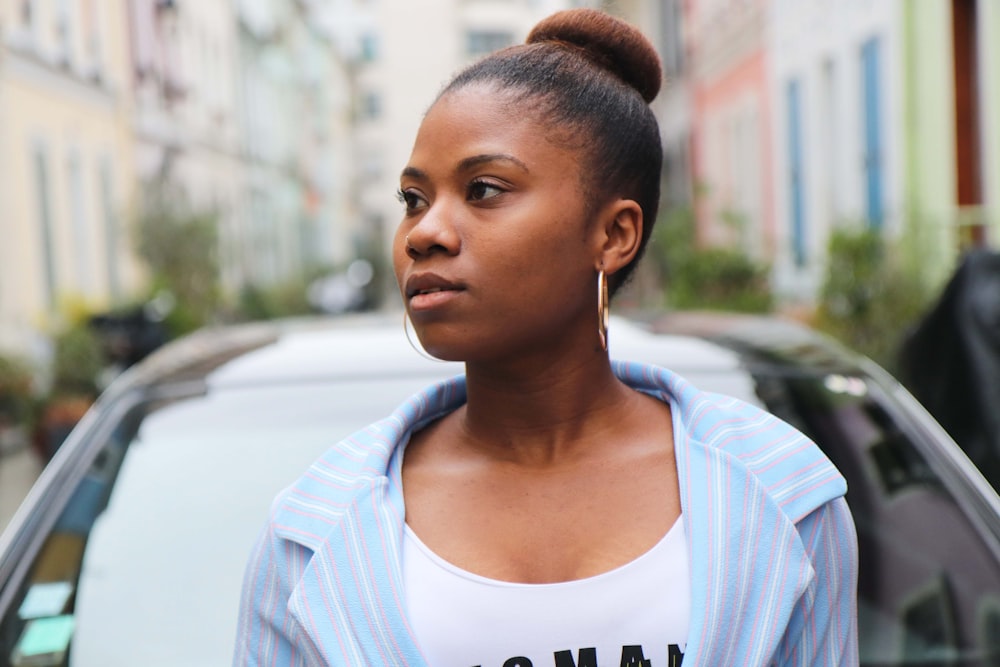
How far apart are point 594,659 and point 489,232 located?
481mm

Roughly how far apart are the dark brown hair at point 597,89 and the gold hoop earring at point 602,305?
77 mm

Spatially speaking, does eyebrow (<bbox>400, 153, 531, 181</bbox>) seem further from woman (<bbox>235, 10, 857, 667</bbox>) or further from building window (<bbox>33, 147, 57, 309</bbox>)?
building window (<bbox>33, 147, 57, 309</bbox>)

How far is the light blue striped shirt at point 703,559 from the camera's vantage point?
5.09ft

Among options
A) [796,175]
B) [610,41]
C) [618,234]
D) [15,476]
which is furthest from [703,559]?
[796,175]

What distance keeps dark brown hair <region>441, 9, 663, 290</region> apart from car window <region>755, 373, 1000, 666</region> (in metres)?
1.19

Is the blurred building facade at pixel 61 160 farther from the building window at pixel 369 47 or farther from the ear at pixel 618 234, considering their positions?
the building window at pixel 369 47

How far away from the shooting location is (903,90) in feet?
39.9

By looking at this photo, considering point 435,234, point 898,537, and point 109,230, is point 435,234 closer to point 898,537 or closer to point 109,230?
point 898,537

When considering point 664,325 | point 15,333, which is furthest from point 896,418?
point 15,333

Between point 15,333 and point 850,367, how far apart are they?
46.0 ft

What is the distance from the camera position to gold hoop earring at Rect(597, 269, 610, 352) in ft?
5.64

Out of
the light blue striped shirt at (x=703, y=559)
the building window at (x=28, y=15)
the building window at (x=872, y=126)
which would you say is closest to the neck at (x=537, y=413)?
the light blue striped shirt at (x=703, y=559)

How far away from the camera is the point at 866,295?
8.96 meters

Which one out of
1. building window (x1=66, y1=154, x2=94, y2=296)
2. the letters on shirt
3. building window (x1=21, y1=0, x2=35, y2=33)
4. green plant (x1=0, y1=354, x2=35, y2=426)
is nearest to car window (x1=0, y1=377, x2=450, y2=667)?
the letters on shirt
